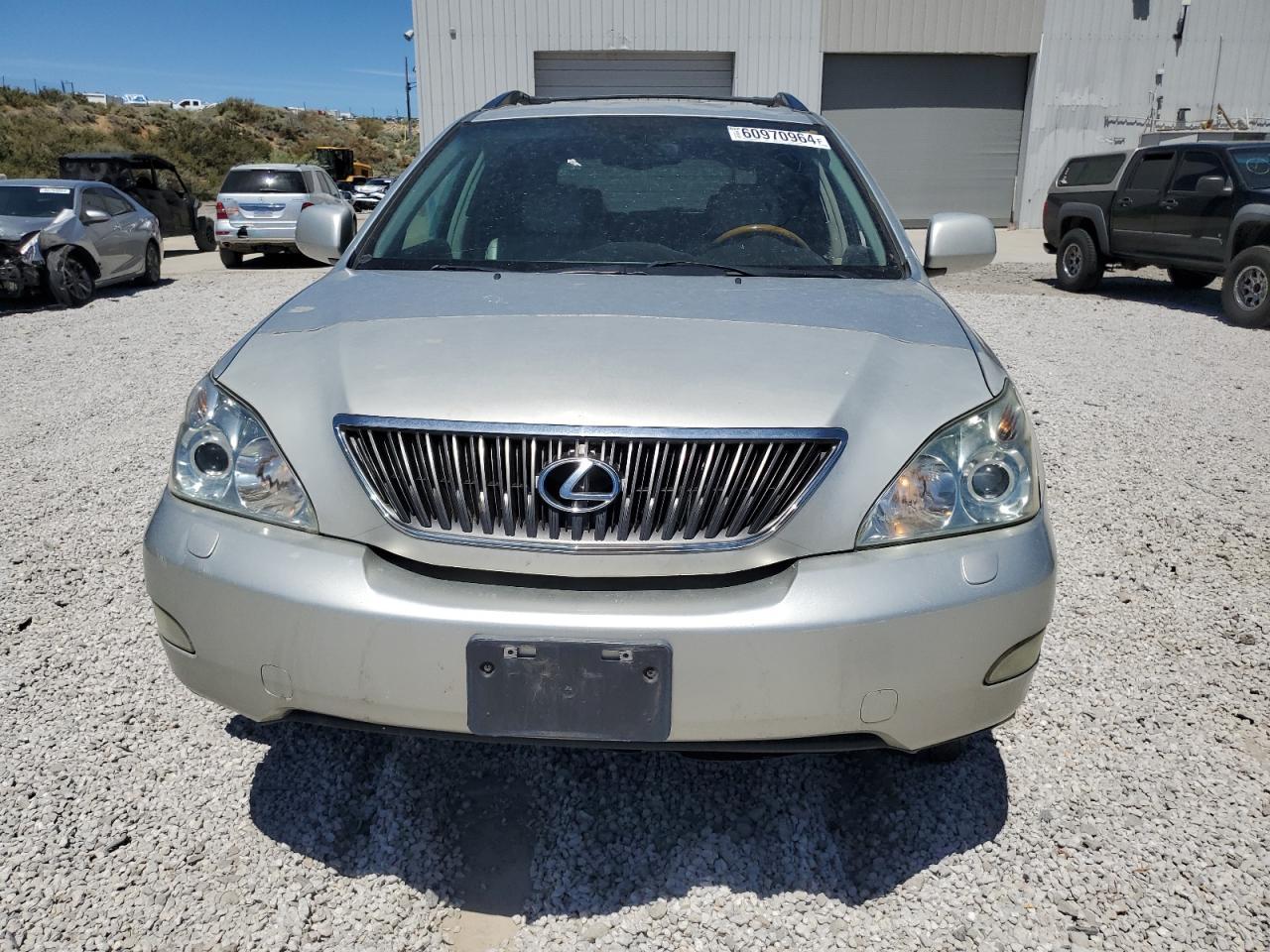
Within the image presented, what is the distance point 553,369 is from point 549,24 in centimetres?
2108

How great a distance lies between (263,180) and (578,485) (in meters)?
15.3

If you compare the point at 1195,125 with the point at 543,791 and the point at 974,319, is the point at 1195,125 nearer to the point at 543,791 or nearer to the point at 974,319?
the point at 974,319

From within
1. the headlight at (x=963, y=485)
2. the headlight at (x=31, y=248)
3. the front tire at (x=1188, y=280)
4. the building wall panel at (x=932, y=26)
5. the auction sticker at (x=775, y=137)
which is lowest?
the front tire at (x=1188, y=280)

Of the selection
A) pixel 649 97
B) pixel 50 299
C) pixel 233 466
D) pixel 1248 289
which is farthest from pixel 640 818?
pixel 50 299

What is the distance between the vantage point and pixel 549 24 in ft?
68.2

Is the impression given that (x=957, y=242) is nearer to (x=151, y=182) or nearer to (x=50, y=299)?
(x=50, y=299)

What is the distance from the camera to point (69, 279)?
1065 cm

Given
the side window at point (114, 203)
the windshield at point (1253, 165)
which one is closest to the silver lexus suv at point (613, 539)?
the windshield at point (1253, 165)

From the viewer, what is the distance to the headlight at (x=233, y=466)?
1.91 meters

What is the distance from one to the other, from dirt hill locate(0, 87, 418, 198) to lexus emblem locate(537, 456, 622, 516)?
41.0m

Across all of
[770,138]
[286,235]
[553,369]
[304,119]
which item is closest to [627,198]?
[770,138]

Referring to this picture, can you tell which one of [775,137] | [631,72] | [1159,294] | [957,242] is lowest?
[1159,294]

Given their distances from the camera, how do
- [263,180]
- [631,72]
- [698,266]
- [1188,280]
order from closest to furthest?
1. [698,266]
2. [1188,280]
3. [263,180]
4. [631,72]

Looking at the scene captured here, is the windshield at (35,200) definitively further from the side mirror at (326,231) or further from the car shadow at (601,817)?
the car shadow at (601,817)
